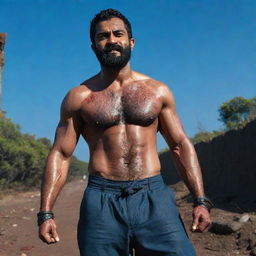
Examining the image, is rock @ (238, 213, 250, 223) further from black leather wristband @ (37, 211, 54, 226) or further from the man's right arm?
black leather wristband @ (37, 211, 54, 226)

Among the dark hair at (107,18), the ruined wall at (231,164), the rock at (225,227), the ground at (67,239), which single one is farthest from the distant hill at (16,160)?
the dark hair at (107,18)

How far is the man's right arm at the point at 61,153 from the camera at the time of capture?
2732 mm

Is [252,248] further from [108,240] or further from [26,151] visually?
[26,151]

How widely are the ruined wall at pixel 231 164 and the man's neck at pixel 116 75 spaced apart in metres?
7.84

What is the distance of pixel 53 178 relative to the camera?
2.76m

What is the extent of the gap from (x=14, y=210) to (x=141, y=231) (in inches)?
432

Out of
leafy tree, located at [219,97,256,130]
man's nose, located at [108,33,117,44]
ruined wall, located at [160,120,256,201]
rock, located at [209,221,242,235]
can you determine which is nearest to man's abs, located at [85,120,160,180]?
man's nose, located at [108,33,117,44]

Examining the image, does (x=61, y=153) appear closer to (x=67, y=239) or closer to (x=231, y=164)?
(x=67, y=239)

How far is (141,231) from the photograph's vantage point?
249 centimetres

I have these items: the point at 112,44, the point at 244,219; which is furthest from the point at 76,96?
the point at 244,219

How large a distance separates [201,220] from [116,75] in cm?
113

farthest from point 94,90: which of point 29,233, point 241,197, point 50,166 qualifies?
point 241,197

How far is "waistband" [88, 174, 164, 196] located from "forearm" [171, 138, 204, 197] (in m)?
0.20

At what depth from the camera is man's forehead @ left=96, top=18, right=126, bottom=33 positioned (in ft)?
9.40
